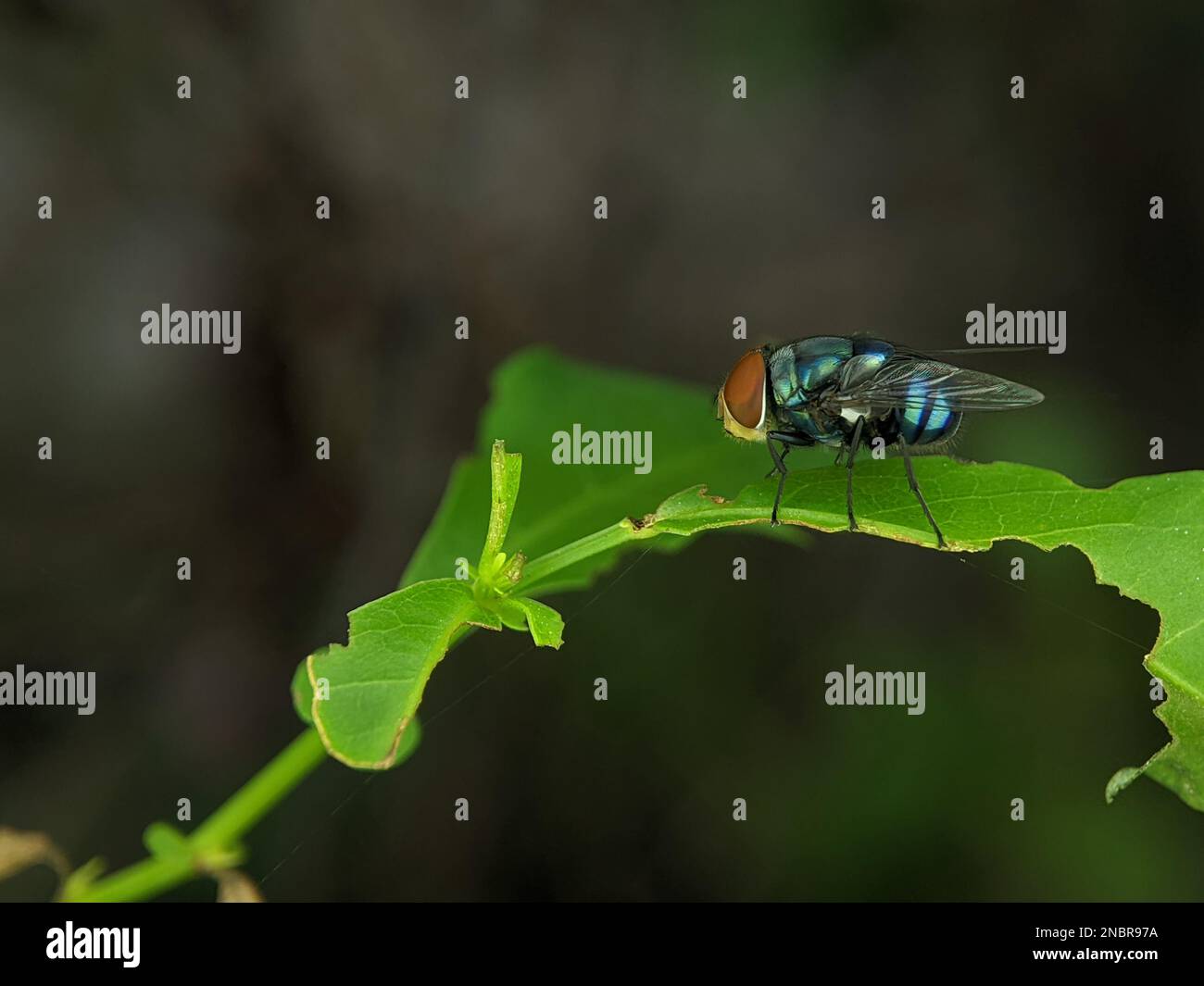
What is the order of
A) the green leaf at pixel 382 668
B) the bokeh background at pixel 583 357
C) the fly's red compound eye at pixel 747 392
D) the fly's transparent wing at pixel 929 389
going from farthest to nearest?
the bokeh background at pixel 583 357 < the fly's red compound eye at pixel 747 392 < the fly's transparent wing at pixel 929 389 < the green leaf at pixel 382 668

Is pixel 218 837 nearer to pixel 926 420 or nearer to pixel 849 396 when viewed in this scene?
pixel 849 396

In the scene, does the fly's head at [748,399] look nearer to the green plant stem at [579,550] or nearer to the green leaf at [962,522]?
the green leaf at [962,522]

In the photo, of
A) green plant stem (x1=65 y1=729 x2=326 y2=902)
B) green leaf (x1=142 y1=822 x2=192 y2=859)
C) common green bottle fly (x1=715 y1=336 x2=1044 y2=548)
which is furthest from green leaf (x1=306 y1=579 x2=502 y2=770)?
common green bottle fly (x1=715 y1=336 x2=1044 y2=548)

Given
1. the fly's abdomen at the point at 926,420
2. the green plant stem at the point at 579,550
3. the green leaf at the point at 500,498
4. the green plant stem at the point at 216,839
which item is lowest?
the green plant stem at the point at 216,839

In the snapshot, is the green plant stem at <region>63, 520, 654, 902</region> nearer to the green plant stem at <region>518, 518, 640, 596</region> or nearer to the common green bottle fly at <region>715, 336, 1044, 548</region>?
the green plant stem at <region>518, 518, 640, 596</region>

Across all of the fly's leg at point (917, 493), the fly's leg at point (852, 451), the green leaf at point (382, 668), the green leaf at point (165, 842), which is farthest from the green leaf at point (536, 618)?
the green leaf at point (165, 842)

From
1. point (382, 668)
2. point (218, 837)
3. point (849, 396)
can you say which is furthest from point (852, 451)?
point (218, 837)

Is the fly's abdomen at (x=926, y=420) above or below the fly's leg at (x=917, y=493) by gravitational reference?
above
